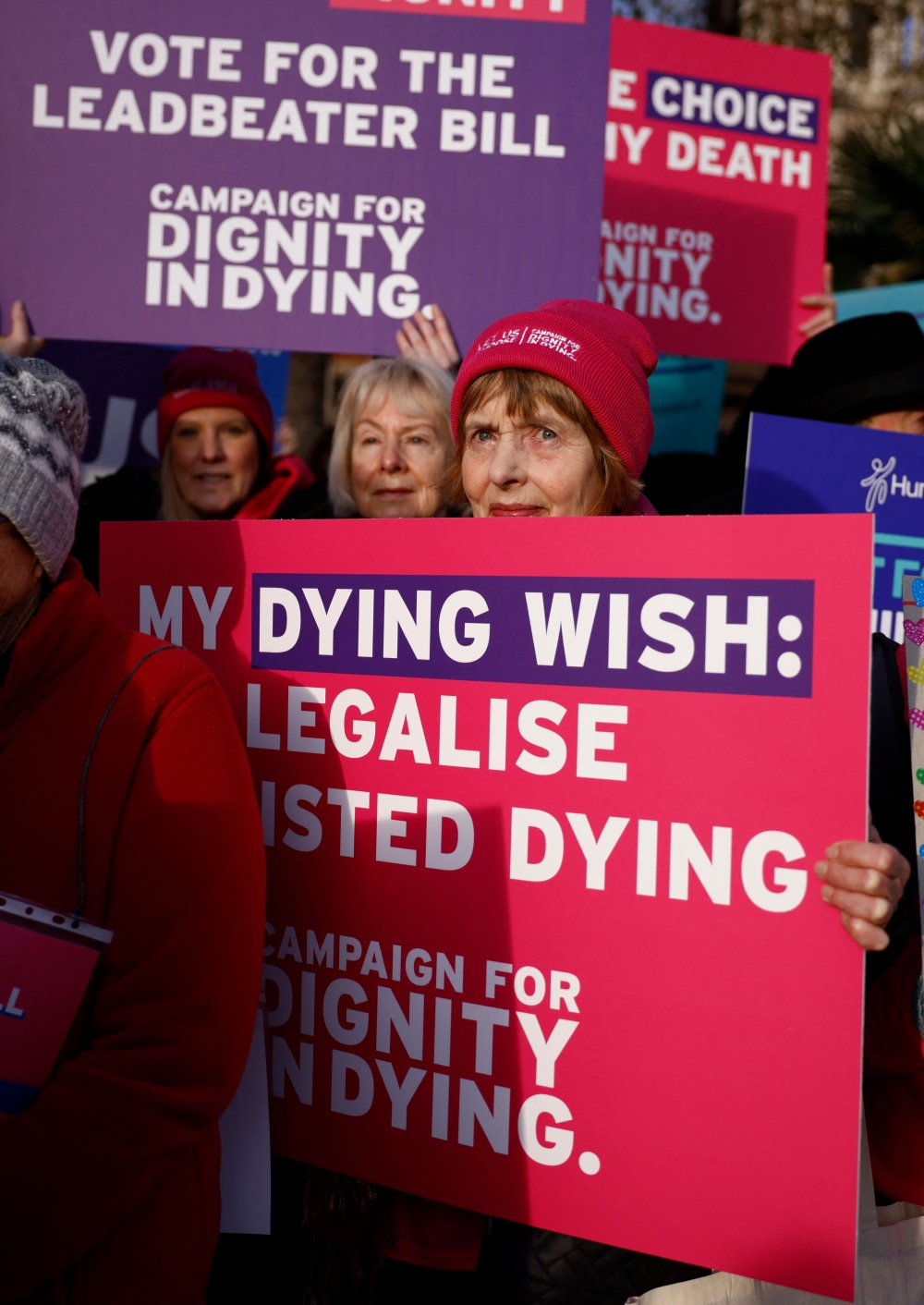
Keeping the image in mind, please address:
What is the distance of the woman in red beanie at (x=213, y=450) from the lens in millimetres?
3602

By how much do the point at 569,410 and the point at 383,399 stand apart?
1179 mm

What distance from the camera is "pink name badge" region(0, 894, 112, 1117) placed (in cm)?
134

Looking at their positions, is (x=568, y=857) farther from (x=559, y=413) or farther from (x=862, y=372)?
(x=862, y=372)

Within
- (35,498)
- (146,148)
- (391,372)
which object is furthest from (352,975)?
(146,148)

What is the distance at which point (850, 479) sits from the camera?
2.42 metres

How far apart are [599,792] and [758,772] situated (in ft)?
0.68

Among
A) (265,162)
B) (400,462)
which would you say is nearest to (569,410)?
(400,462)

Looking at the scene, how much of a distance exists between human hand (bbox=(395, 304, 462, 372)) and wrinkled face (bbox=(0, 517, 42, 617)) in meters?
1.48

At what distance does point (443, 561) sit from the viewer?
162 centimetres

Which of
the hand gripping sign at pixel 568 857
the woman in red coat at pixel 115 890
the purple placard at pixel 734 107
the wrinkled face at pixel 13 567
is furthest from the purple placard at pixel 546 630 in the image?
the purple placard at pixel 734 107

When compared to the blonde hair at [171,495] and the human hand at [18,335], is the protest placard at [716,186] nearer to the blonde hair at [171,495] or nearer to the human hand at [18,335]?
the blonde hair at [171,495]

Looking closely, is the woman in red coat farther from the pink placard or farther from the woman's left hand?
the woman's left hand

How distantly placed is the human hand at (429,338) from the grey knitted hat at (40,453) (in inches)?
54.0

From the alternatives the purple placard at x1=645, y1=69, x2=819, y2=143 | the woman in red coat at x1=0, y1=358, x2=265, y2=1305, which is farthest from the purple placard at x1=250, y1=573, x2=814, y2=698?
the purple placard at x1=645, y1=69, x2=819, y2=143
